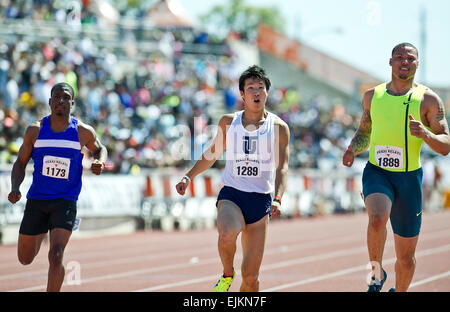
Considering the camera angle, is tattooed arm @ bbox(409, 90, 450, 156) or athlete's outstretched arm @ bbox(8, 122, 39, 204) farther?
athlete's outstretched arm @ bbox(8, 122, 39, 204)

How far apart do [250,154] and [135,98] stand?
59.0ft

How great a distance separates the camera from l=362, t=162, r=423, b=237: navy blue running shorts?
8.29 meters

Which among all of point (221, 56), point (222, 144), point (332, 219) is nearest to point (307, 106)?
point (221, 56)

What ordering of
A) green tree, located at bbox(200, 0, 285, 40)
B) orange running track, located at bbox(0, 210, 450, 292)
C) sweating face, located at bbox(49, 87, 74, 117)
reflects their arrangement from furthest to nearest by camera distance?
green tree, located at bbox(200, 0, 285, 40) → orange running track, located at bbox(0, 210, 450, 292) → sweating face, located at bbox(49, 87, 74, 117)

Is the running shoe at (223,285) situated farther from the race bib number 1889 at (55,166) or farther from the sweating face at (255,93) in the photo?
the race bib number 1889 at (55,166)

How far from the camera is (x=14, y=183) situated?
873cm

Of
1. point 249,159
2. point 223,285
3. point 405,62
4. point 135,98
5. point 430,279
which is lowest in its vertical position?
point 430,279

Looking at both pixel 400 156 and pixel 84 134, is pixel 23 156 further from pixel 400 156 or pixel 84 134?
pixel 400 156

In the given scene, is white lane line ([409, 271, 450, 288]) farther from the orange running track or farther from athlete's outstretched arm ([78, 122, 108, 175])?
athlete's outstretched arm ([78, 122, 108, 175])

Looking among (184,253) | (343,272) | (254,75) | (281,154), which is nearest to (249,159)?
(281,154)

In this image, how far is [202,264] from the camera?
48.3ft

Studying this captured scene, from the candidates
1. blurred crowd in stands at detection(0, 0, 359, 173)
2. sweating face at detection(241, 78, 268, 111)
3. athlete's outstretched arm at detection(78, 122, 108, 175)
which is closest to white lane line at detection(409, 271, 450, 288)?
sweating face at detection(241, 78, 268, 111)

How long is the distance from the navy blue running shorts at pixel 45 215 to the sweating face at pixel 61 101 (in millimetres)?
856

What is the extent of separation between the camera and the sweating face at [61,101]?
853cm
